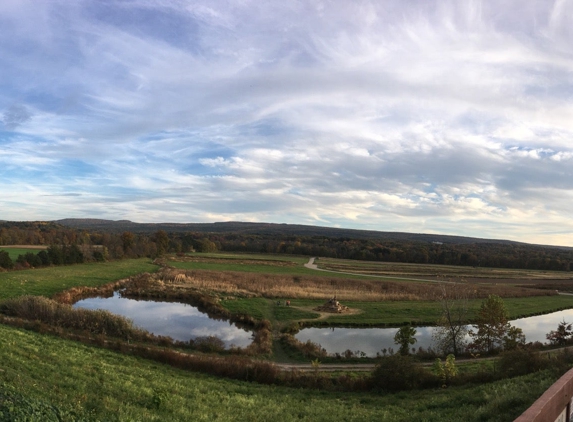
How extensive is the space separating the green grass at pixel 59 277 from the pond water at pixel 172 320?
14.5ft

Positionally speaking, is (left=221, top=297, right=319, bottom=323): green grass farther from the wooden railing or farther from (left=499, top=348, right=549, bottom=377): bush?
the wooden railing

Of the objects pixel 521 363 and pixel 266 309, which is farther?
pixel 266 309

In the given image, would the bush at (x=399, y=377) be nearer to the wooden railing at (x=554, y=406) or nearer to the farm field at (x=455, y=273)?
the wooden railing at (x=554, y=406)

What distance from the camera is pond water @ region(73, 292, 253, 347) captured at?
1254 inches

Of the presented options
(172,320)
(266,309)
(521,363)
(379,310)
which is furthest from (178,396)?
(379,310)

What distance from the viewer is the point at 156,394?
12234 millimetres

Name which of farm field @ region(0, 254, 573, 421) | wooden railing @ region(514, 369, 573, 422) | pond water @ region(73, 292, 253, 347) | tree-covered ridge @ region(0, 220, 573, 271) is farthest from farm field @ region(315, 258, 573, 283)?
wooden railing @ region(514, 369, 573, 422)

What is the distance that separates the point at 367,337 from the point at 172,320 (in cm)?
1799

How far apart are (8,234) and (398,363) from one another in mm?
116275

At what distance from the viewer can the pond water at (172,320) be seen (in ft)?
105

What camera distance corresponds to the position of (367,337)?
107ft

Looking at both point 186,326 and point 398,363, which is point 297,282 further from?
point 398,363

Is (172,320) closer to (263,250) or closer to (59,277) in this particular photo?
(59,277)

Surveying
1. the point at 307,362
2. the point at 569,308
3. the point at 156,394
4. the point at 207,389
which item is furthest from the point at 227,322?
the point at 569,308
